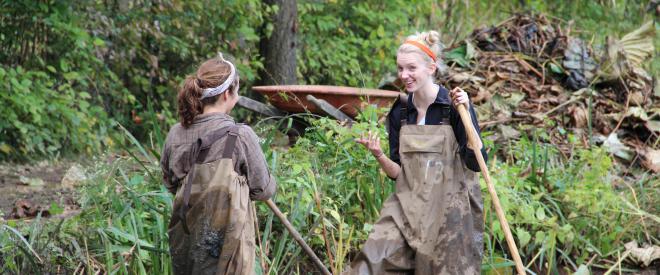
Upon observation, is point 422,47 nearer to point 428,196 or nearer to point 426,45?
point 426,45

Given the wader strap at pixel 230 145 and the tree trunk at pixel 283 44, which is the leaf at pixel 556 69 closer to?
the tree trunk at pixel 283 44

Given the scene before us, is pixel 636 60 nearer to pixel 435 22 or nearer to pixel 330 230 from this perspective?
pixel 330 230

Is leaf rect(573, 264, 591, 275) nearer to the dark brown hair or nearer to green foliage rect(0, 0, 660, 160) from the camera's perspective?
the dark brown hair

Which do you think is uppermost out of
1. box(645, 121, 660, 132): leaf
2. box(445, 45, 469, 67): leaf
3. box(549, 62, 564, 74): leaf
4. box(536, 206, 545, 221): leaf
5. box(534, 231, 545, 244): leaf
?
box(445, 45, 469, 67): leaf

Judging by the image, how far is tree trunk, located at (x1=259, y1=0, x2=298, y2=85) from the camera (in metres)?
10.3

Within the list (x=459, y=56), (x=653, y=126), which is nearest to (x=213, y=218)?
(x=459, y=56)

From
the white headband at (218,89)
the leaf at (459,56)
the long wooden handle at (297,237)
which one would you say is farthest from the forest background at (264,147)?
the white headband at (218,89)

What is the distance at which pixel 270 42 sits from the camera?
1058 cm

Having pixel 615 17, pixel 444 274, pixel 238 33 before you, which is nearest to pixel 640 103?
pixel 444 274

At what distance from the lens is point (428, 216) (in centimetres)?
431

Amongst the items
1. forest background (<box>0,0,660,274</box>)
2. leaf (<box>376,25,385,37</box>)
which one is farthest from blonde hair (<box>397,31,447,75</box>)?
leaf (<box>376,25,385,37</box>)

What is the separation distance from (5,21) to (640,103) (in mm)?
6245

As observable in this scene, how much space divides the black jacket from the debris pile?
8.92 ft

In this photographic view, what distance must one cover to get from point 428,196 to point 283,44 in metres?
6.36
